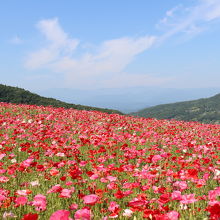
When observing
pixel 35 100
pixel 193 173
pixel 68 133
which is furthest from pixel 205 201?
pixel 35 100

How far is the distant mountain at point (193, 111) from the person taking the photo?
112m

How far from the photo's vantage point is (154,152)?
701 cm

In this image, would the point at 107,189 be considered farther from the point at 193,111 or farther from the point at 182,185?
the point at 193,111

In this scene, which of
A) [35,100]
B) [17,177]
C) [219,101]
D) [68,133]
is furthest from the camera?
[219,101]

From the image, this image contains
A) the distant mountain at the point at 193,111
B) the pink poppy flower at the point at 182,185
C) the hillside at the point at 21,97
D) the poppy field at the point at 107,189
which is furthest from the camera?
the distant mountain at the point at 193,111

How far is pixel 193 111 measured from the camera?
122625 millimetres

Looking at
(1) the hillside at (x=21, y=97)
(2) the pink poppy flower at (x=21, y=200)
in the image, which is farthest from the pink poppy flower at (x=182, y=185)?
(1) the hillside at (x=21, y=97)

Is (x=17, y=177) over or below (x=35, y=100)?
below

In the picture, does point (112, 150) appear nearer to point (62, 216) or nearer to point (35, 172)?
point (35, 172)

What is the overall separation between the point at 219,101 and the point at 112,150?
130 metres

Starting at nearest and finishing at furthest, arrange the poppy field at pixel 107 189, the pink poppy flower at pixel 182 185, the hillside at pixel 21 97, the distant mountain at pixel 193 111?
the poppy field at pixel 107 189
the pink poppy flower at pixel 182 185
the hillside at pixel 21 97
the distant mountain at pixel 193 111

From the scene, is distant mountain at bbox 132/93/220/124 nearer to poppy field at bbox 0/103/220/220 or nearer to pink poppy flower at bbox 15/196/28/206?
poppy field at bbox 0/103/220/220

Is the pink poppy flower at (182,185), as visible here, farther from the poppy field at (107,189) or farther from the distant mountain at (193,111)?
the distant mountain at (193,111)

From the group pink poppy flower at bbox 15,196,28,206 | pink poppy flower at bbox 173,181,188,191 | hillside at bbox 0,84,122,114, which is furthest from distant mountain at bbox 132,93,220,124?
pink poppy flower at bbox 15,196,28,206
